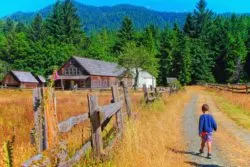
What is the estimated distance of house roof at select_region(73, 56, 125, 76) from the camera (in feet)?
262

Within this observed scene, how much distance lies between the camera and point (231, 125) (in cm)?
1784

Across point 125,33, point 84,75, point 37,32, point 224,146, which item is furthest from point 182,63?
point 224,146

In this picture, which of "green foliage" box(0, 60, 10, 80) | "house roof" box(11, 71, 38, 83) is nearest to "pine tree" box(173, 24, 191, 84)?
"house roof" box(11, 71, 38, 83)

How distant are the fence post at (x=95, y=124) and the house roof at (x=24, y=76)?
3069 inches

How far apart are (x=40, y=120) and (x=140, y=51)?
6976 cm

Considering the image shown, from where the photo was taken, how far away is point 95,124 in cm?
754

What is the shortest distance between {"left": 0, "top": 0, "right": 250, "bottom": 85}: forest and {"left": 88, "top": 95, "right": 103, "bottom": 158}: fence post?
67036 millimetres

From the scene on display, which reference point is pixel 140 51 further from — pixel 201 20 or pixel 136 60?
pixel 201 20

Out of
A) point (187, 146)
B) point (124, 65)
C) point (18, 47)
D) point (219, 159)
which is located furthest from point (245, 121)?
point (18, 47)

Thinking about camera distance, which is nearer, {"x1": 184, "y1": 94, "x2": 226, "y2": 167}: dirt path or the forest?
{"x1": 184, "y1": 94, "x2": 226, "y2": 167}: dirt path

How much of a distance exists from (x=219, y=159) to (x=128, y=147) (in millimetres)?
2495

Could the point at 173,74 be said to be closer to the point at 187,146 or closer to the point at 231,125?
the point at 231,125

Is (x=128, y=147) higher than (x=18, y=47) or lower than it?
lower

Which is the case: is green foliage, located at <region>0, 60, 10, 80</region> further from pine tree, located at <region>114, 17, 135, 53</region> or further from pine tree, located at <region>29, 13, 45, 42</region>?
pine tree, located at <region>114, 17, 135, 53</region>
